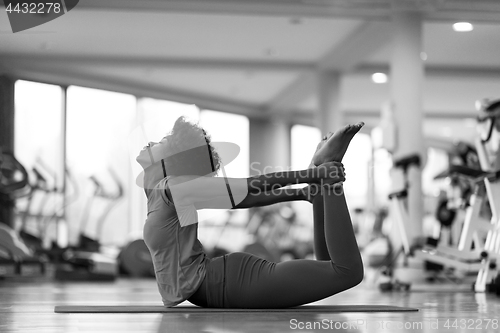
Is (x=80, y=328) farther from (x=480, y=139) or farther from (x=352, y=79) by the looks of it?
(x=352, y=79)

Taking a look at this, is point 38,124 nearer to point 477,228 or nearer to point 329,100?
point 329,100

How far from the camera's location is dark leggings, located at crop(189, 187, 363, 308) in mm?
2422

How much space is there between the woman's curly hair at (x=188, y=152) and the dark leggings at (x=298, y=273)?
37 cm

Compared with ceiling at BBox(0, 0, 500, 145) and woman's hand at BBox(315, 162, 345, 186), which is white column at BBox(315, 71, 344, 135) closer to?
ceiling at BBox(0, 0, 500, 145)

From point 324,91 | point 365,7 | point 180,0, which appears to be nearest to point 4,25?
point 180,0

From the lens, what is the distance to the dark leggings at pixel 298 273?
7.95ft

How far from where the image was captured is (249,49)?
8.90m

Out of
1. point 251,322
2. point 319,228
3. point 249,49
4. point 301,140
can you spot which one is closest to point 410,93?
point 249,49

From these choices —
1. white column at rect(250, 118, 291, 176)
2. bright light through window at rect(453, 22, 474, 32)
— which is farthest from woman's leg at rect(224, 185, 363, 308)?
white column at rect(250, 118, 291, 176)

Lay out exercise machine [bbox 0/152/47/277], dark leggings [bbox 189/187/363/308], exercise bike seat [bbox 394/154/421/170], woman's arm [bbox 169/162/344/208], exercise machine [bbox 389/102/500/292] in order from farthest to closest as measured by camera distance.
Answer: exercise machine [bbox 0/152/47/277]
exercise bike seat [bbox 394/154/421/170]
exercise machine [bbox 389/102/500/292]
dark leggings [bbox 189/187/363/308]
woman's arm [bbox 169/162/344/208]

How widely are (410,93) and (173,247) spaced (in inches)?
195

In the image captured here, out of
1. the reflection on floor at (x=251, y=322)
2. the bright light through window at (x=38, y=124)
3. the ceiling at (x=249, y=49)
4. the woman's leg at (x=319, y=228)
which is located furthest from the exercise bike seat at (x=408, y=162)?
the bright light through window at (x=38, y=124)

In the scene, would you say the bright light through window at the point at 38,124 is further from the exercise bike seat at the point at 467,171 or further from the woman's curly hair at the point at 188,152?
the woman's curly hair at the point at 188,152

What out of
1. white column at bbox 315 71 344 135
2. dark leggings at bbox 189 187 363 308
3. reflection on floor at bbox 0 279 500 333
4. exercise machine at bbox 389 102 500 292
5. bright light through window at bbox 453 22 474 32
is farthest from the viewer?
white column at bbox 315 71 344 135
